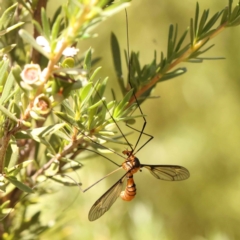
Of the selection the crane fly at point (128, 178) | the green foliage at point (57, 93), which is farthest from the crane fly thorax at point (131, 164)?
the green foliage at point (57, 93)

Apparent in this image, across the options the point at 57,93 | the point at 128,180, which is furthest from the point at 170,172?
the point at 57,93

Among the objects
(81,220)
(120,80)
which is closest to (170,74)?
(120,80)

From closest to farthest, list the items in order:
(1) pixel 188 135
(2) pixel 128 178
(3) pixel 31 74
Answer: (3) pixel 31 74
(2) pixel 128 178
(1) pixel 188 135

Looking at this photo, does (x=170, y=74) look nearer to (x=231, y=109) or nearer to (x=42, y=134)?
(x=42, y=134)

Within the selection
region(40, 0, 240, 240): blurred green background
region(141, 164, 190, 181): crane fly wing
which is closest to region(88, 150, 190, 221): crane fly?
region(141, 164, 190, 181): crane fly wing

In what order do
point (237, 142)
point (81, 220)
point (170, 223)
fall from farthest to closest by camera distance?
point (237, 142), point (170, 223), point (81, 220)

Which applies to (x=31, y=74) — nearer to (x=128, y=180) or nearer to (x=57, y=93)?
(x=57, y=93)

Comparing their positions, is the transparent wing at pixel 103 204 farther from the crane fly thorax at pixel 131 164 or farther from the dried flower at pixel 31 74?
the dried flower at pixel 31 74
